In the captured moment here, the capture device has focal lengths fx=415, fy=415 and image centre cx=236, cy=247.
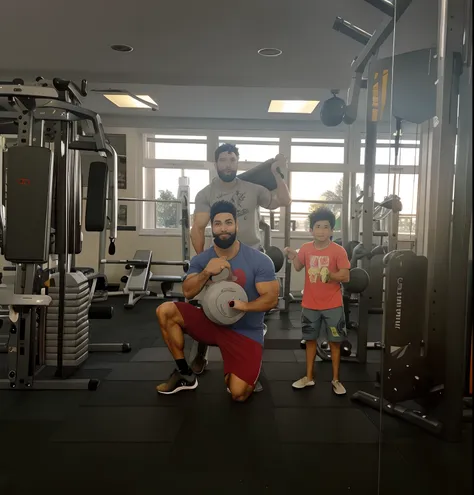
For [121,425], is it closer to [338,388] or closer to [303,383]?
[303,383]

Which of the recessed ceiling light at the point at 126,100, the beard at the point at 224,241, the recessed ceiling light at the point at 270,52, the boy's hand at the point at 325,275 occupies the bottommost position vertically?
the boy's hand at the point at 325,275

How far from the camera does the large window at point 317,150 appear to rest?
6.27m

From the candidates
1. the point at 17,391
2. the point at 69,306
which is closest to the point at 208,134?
the point at 69,306

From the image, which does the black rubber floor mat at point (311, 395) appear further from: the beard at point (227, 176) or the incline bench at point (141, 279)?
the incline bench at point (141, 279)

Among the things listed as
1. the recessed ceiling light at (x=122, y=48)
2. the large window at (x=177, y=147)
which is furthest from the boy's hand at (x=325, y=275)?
the large window at (x=177, y=147)

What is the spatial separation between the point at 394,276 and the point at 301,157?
15.1ft

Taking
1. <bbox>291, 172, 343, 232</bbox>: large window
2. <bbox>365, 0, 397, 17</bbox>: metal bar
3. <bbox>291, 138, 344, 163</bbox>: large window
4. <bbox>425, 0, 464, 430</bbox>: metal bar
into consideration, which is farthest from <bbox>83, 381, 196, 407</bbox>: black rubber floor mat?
<bbox>291, 138, 344, 163</bbox>: large window

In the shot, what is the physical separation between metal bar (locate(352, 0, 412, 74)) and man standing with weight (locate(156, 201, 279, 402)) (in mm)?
1400

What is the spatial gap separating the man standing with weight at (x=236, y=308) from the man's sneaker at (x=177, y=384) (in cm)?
2

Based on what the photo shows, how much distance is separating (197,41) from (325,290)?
2.18 m

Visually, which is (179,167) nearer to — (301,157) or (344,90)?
(301,157)

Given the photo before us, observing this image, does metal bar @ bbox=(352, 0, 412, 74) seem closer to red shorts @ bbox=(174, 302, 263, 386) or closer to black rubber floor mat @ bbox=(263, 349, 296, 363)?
red shorts @ bbox=(174, 302, 263, 386)

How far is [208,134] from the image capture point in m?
6.18

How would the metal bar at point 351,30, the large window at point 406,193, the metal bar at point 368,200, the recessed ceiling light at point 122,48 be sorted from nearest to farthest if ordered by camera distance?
the large window at point 406,193
the metal bar at point 351,30
the metal bar at point 368,200
the recessed ceiling light at point 122,48
